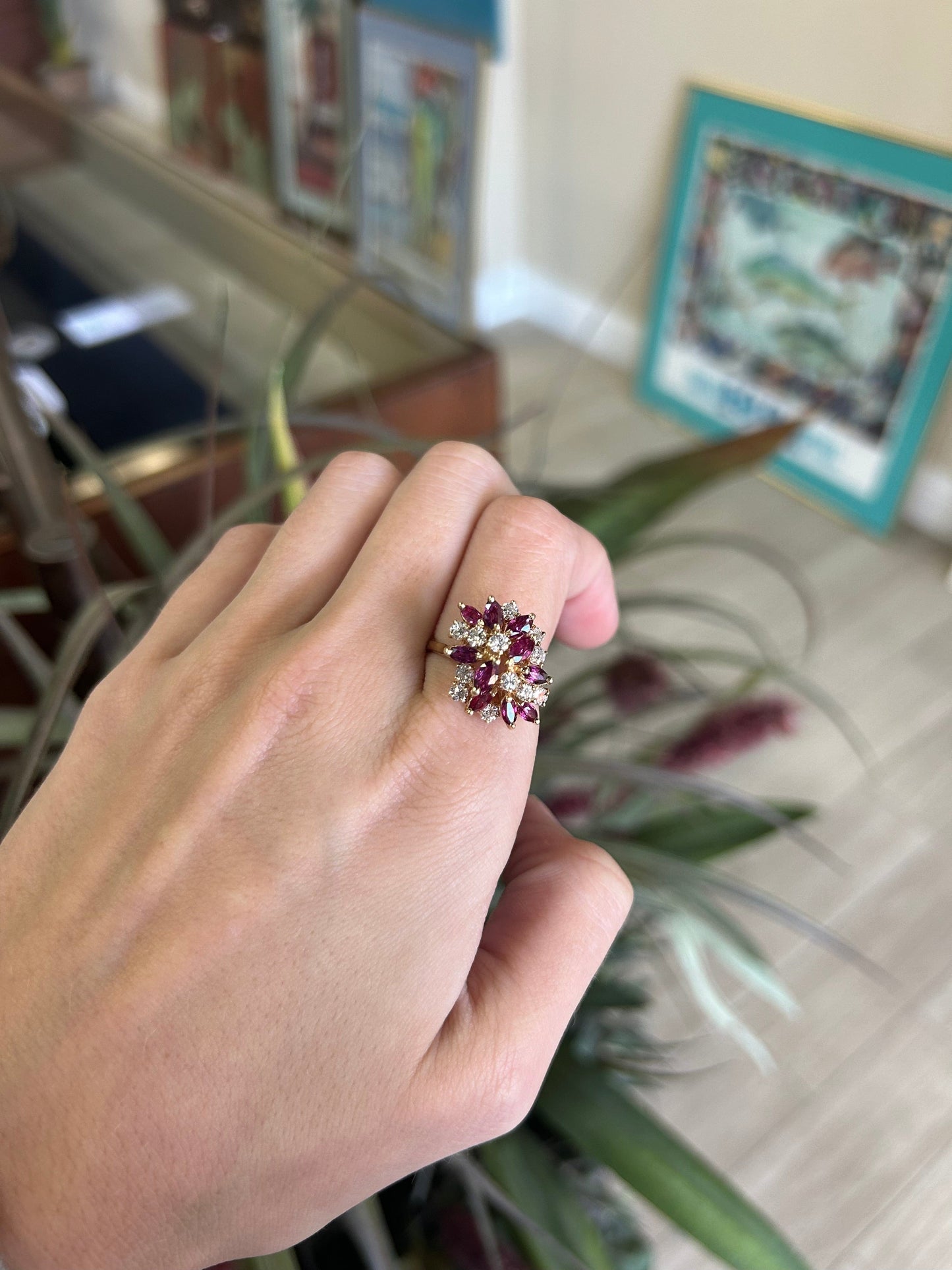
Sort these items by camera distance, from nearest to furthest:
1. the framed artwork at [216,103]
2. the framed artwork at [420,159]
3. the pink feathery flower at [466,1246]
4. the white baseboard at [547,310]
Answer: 1. the pink feathery flower at [466,1246]
2. the framed artwork at [216,103]
3. the framed artwork at [420,159]
4. the white baseboard at [547,310]

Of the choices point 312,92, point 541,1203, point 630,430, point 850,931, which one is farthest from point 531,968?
point 312,92

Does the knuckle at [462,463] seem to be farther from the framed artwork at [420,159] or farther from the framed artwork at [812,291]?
the framed artwork at [420,159]

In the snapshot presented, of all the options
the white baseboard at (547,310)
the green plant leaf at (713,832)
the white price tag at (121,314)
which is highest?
the green plant leaf at (713,832)

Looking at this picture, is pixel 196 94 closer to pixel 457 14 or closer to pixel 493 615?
pixel 457 14

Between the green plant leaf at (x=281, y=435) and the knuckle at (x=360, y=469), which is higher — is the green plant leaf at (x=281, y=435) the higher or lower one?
the lower one

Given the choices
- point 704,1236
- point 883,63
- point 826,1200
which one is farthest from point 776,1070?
point 883,63

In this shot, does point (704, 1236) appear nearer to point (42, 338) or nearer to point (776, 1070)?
point (776, 1070)

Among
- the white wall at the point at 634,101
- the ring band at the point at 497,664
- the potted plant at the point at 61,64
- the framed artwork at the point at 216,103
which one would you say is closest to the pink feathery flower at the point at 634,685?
the ring band at the point at 497,664
